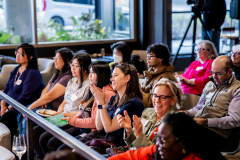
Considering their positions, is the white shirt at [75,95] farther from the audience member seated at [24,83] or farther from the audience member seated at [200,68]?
the audience member seated at [200,68]

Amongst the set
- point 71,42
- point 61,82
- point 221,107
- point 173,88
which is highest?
point 71,42

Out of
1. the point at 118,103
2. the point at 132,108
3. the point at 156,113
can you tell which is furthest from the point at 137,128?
the point at 118,103

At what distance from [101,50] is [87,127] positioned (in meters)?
3.78

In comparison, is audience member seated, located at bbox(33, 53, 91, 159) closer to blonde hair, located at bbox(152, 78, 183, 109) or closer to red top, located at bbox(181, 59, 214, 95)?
blonde hair, located at bbox(152, 78, 183, 109)

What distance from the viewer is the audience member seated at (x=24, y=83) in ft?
11.0

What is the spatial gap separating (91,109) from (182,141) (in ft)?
4.61

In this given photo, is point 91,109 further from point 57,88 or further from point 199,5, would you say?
point 199,5

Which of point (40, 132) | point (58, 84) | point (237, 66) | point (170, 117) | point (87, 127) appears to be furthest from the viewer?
point (237, 66)

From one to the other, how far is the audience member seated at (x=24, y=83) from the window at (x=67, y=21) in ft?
8.40

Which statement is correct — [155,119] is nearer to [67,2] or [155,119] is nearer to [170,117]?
[170,117]

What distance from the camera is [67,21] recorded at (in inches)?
256

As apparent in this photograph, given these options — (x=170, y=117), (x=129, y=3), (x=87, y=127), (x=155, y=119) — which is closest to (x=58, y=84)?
(x=87, y=127)

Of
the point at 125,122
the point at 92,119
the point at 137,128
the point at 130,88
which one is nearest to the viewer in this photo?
the point at 137,128

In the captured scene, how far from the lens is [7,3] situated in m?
5.77
